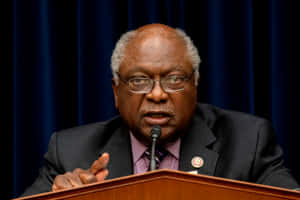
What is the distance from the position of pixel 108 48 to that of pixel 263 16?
0.84m

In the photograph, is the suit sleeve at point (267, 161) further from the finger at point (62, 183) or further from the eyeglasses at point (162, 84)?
the finger at point (62, 183)

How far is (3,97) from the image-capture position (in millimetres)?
2027

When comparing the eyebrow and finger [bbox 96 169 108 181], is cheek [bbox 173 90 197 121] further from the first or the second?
finger [bbox 96 169 108 181]

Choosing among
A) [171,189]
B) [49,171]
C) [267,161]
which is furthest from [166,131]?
[171,189]

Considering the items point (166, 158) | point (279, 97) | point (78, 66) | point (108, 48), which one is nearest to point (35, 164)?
point (78, 66)

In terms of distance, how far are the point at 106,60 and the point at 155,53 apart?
0.66 m

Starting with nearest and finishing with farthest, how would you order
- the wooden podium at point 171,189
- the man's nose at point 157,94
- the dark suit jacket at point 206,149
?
the wooden podium at point 171,189 → the man's nose at point 157,94 → the dark suit jacket at point 206,149

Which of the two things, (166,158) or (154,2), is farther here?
(154,2)

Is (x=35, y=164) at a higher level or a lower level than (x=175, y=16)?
lower

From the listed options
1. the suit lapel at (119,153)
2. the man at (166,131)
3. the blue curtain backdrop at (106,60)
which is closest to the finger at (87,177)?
the man at (166,131)

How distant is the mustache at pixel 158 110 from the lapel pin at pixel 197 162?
0.23m

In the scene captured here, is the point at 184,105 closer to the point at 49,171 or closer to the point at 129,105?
the point at 129,105

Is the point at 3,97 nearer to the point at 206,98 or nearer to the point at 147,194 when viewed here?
the point at 206,98

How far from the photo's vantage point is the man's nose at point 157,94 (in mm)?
1336
